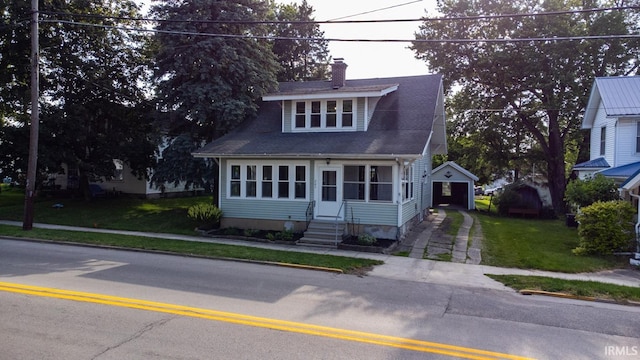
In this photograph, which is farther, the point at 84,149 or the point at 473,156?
the point at 473,156

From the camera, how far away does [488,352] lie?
5.63 meters

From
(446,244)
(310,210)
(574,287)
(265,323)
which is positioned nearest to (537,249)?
(446,244)

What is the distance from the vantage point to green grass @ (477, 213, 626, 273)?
40.6 ft

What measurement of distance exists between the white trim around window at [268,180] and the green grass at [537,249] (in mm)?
7286

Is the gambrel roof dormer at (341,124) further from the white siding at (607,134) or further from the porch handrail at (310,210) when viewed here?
the white siding at (607,134)

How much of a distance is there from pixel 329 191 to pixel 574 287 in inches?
360

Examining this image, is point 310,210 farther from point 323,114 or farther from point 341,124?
point 323,114

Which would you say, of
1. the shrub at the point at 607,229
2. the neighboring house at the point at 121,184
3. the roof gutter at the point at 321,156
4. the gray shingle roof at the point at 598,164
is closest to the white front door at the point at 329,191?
the roof gutter at the point at 321,156

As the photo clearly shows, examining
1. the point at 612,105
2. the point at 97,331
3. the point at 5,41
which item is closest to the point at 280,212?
the point at 97,331

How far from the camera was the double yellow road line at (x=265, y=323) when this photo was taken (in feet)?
18.5

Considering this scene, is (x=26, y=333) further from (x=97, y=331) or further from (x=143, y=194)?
(x=143, y=194)

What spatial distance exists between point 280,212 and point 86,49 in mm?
15854

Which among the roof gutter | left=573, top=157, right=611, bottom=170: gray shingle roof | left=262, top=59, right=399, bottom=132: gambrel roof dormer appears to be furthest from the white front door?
left=573, top=157, right=611, bottom=170: gray shingle roof

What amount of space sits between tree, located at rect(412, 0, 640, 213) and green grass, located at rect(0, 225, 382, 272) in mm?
19780
